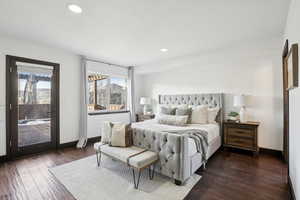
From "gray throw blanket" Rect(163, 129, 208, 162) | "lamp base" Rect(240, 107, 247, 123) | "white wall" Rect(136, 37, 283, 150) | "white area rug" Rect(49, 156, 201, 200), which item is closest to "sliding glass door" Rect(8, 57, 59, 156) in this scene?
"white area rug" Rect(49, 156, 201, 200)

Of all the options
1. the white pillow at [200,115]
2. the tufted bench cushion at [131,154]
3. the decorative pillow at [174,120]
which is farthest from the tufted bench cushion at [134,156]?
the white pillow at [200,115]

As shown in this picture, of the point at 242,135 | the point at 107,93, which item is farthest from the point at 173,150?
the point at 107,93

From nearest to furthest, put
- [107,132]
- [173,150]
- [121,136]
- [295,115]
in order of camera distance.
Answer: [295,115]
[173,150]
[121,136]
[107,132]

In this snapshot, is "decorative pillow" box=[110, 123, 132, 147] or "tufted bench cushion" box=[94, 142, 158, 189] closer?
"tufted bench cushion" box=[94, 142, 158, 189]

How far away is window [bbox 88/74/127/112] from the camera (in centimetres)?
480

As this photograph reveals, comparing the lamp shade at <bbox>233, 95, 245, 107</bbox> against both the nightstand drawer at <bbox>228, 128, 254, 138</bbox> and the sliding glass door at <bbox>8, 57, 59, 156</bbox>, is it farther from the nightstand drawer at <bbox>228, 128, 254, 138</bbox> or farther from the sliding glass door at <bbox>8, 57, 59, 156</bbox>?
the sliding glass door at <bbox>8, 57, 59, 156</bbox>

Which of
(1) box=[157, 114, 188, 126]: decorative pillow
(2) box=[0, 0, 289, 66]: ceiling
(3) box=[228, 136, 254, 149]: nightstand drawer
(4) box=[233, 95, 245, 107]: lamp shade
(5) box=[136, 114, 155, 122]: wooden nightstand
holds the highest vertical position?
(2) box=[0, 0, 289, 66]: ceiling

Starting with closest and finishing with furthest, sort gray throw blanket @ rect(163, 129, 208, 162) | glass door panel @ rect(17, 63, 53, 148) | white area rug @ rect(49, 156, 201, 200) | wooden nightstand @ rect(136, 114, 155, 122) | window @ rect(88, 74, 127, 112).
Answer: white area rug @ rect(49, 156, 201, 200)
gray throw blanket @ rect(163, 129, 208, 162)
glass door panel @ rect(17, 63, 53, 148)
window @ rect(88, 74, 127, 112)
wooden nightstand @ rect(136, 114, 155, 122)

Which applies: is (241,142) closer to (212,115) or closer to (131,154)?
(212,115)

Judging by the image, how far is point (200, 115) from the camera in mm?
3646

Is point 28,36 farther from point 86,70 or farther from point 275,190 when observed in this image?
point 275,190

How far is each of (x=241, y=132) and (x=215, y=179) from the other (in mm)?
1529

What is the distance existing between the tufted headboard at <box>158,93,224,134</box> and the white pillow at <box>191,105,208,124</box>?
37 cm

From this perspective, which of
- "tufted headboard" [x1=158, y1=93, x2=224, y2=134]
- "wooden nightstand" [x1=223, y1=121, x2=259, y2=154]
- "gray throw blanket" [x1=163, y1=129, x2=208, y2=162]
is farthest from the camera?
"tufted headboard" [x1=158, y1=93, x2=224, y2=134]
